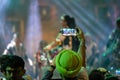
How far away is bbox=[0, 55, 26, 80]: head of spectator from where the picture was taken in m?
2.68

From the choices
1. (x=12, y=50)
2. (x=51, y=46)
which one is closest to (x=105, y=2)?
(x=12, y=50)

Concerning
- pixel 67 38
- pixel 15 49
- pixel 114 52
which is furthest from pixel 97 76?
pixel 15 49

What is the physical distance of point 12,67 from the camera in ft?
8.82

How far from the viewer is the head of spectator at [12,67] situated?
2684 mm

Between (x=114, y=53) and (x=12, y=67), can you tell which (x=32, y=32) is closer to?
(x=114, y=53)

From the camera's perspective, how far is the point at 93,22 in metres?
19.4

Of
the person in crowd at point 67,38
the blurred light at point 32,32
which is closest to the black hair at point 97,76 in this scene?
the person in crowd at point 67,38

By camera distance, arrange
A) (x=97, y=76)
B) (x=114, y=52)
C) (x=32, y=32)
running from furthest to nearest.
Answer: (x=32, y=32) → (x=114, y=52) → (x=97, y=76)

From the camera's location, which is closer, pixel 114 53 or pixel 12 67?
pixel 12 67

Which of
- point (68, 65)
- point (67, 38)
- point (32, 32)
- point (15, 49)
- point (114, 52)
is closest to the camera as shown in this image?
point (68, 65)

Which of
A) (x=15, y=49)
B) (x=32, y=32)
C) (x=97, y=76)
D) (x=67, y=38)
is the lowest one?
(x=32, y=32)

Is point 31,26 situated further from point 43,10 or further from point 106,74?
point 106,74

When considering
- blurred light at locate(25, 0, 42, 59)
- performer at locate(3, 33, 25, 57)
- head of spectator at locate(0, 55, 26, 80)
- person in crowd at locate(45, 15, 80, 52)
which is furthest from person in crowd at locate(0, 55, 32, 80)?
blurred light at locate(25, 0, 42, 59)

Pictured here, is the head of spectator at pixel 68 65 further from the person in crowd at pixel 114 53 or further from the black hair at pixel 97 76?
the person in crowd at pixel 114 53
